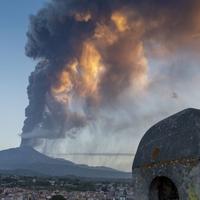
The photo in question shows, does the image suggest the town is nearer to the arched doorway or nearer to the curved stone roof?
the arched doorway

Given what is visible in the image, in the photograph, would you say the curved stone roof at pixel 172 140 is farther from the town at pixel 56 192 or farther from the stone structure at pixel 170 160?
the town at pixel 56 192

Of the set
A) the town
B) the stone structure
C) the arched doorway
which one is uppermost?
the stone structure

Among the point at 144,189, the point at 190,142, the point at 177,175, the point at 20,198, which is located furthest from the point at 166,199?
the point at 20,198

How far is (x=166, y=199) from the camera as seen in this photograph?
309 inches

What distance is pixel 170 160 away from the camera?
23.7 feet

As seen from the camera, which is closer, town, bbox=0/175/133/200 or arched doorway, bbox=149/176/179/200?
arched doorway, bbox=149/176/179/200

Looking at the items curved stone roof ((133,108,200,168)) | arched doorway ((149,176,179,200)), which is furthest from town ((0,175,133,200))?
curved stone roof ((133,108,200,168))

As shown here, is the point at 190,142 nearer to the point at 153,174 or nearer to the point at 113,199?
the point at 153,174

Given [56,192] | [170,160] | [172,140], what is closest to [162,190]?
[170,160]

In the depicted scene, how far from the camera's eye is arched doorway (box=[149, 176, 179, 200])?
7.75 meters

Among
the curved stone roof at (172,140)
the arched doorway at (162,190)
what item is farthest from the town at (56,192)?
the curved stone roof at (172,140)

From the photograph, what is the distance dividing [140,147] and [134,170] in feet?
1.51

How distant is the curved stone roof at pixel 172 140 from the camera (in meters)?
6.94

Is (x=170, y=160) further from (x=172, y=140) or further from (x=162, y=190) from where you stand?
(x=162, y=190)
